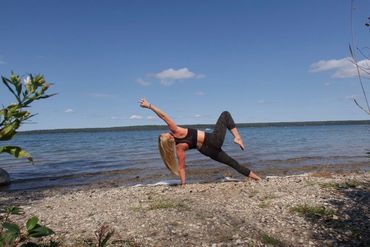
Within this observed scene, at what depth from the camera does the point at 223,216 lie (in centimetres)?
708

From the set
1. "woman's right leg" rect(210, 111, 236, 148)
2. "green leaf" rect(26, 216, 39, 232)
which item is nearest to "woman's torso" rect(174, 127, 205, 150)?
"woman's right leg" rect(210, 111, 236, 148)

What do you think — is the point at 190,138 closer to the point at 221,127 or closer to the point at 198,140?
the point at 198,140

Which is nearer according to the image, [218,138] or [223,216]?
[223,216]

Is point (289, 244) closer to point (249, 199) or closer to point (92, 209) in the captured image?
point (249, 199)

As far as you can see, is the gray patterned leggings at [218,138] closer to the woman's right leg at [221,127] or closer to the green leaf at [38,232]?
the woman's right leg at [221,127]

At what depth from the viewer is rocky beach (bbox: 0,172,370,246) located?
19.5 ft

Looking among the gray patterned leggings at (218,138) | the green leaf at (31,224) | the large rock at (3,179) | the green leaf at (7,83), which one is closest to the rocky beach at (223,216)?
the gray patterned leggings at (218,138)

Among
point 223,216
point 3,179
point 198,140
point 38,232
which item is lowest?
point 3,179

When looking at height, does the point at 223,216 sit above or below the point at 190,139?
below

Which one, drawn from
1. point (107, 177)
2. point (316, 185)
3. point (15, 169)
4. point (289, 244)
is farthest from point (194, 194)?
point (15, 169)

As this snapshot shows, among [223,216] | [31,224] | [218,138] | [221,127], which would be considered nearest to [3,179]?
[218,138]

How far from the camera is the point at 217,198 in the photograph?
29.0 ft

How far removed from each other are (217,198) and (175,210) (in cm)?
155

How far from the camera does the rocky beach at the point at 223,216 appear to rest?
19.5 feet
